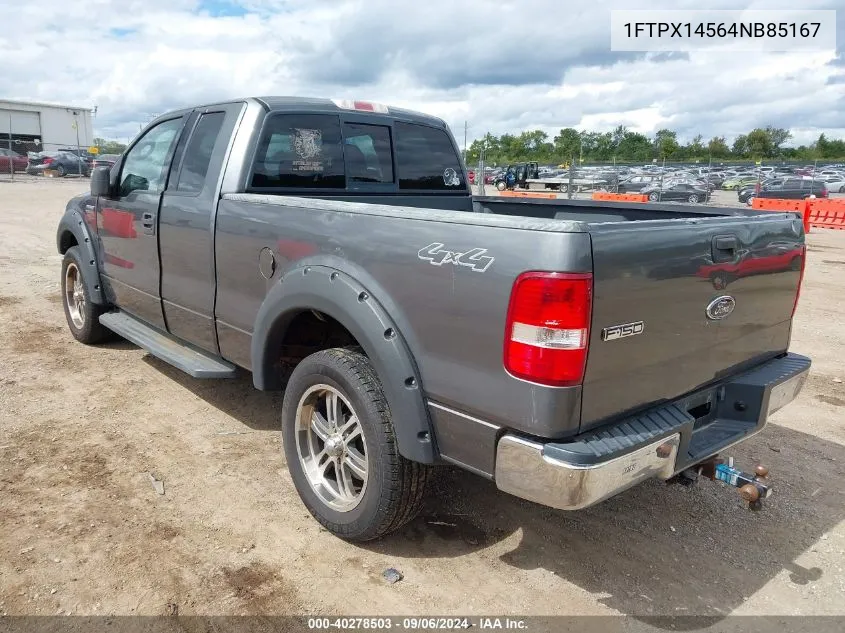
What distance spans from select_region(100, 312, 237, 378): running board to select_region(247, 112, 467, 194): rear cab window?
1040 mm

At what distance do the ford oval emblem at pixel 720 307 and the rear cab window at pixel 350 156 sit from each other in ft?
7.43

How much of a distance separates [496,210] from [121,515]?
3.08 meters

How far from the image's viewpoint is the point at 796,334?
658 centimetres

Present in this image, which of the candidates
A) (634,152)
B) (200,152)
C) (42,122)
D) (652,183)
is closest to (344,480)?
(200,152)

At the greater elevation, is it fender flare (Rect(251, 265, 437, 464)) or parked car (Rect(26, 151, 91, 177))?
parked car (Rect(26, 151, 91, 177))

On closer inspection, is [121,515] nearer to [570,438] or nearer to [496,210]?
[570,438]

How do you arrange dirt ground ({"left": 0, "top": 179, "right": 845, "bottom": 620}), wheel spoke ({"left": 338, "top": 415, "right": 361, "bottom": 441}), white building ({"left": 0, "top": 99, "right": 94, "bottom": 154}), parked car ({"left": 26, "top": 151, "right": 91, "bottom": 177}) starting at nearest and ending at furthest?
dirt ground ({"left": 0, "top": 179, "right": 845, "bottom": 620}) < wheel spoke ({"left": 338, "top": 415, "right": 361, "bottom": 441}) < parked car ({"left": 26, "top": 151, "right": 91, "bottom": 177}) < white building ({"left": 0, "top": 99, "right": 94, "bottom": 154})

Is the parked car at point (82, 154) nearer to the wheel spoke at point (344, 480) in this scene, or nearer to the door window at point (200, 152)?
the door window at point (200, 152)

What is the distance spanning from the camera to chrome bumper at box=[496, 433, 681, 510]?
214 cm

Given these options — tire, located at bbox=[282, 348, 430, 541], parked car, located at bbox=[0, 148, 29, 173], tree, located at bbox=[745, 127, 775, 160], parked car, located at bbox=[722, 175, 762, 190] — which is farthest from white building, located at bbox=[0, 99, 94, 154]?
tree, located at bbox=[745, 127, 775, 160]

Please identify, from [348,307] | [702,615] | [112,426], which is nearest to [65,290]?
[112,426]

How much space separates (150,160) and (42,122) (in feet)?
192

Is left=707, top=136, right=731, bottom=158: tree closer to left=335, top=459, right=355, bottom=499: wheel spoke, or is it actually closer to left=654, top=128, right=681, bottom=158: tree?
left=654, top=128, right=681, bottom=158: tree

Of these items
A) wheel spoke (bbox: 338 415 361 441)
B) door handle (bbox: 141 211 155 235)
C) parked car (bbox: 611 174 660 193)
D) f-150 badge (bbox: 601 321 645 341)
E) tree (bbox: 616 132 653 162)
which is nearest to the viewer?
f-150 badge (bbox: 601 321 645 341)
